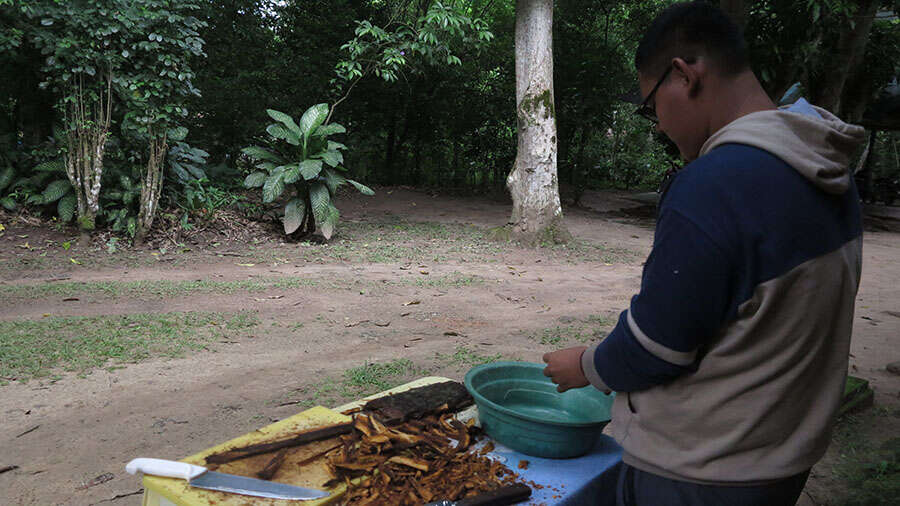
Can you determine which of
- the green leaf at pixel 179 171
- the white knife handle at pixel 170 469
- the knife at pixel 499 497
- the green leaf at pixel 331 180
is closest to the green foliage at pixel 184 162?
the green leaf at pixel 179 171

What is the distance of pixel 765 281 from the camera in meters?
1.14

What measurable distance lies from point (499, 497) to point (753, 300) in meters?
0.86

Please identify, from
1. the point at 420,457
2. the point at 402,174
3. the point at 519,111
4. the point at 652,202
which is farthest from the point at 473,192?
the point at 420,457

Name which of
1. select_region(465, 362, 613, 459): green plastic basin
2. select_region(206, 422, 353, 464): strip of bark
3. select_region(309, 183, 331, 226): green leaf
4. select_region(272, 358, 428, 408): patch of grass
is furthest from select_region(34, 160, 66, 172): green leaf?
select_region(465, 362, 613, 459): green plastic basin

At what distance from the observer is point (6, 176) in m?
8.36

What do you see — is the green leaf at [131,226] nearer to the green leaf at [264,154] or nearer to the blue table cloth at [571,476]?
the green leaf at [264,154]

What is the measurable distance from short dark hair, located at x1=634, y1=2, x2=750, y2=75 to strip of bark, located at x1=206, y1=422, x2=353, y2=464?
141 centimetres

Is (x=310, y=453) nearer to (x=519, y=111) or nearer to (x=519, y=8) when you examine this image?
(x=519, y=111)

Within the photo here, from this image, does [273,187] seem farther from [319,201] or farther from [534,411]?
[534,411]

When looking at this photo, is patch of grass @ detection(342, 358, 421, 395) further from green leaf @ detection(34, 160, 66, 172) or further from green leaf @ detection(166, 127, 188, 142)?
green leaf @ detection(34, 160, 66, 172)

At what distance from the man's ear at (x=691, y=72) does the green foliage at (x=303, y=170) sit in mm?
7502

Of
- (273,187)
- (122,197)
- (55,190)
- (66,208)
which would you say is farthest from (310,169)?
(55,190)

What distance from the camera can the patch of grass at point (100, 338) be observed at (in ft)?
12.9

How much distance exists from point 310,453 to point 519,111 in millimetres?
7889
